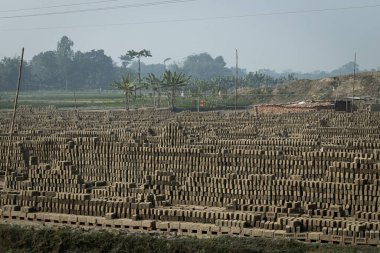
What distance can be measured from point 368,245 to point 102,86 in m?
125

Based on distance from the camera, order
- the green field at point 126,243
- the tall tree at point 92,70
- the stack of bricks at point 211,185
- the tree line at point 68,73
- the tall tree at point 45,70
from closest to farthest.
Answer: the green field at point 126,243, the stack of bricks at point 211,185, the tree line at point 68,73, the tall tree at point 45,70, the tall tree at point 92,70

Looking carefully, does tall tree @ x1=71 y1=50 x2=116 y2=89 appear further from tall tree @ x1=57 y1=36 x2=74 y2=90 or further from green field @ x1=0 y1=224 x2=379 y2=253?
green field @ x1=0 y1=224 x2=379 y2=253

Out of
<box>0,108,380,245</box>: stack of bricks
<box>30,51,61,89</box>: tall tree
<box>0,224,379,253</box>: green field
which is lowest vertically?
<box>0,224,379,253</box>: green field

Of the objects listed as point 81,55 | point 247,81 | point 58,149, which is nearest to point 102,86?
point 81,55

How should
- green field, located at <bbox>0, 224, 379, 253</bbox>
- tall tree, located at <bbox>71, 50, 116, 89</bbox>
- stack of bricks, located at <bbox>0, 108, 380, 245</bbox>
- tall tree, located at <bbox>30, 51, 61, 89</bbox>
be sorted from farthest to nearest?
tall tree, located at <bbox>71, 50, 116, 89</bbox>, tall tree, located at <bbox>30, 51, 61, 89</bbox>, stack of bricks, located at <bbox>0, 108, 380, 245</bbox>, green field, located at <bbox>0, 224, 379, 253</bbox>

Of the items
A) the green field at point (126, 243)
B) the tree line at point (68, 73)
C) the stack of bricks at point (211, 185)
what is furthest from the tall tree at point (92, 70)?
the green field at point (126, 243)

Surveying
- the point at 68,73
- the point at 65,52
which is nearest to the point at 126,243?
the point at 68,73

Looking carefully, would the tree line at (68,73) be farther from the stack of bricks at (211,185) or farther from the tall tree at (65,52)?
the stack of bricks at (211,185)

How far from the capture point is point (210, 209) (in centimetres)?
1839

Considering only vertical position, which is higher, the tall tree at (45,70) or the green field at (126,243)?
the tall tree at (45,70)

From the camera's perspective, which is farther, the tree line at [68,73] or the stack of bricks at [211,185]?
the tree line at [68,73]

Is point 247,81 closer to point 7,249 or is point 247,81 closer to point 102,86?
point 102,86

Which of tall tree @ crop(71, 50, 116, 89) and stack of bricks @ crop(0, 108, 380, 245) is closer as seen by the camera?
stack of bricks @ crop(0, 108, 380, 245)

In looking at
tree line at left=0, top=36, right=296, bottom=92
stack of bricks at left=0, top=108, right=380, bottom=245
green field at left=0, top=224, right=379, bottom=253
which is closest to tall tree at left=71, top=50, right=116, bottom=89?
tree line at left=0, top=36, right=296, bottom=92
